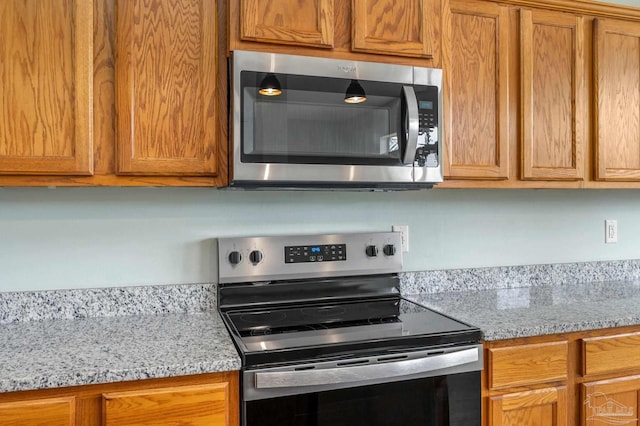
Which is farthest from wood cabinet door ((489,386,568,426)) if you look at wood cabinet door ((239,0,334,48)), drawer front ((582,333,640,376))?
wood cabinet door ((239,0,334,48))

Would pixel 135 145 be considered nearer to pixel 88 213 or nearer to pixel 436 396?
pixel 88 213

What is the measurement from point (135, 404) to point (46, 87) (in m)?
0.93

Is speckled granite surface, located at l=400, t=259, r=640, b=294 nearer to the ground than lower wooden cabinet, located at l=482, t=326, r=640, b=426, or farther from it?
farther from it

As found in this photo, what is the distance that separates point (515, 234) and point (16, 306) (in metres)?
2.05

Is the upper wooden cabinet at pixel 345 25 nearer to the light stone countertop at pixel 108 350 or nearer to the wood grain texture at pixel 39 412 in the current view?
the light stone countertop at pixel 108 350

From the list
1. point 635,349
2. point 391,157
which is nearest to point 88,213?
Answer: point 391,157

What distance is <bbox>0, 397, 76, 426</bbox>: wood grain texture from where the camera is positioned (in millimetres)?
1149

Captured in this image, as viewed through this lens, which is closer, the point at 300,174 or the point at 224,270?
the point at 300,174

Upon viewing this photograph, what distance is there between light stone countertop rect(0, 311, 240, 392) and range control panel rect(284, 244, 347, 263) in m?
0.38

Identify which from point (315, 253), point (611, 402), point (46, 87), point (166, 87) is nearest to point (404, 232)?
point (315, 253)

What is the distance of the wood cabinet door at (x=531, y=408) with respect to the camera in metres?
1.53

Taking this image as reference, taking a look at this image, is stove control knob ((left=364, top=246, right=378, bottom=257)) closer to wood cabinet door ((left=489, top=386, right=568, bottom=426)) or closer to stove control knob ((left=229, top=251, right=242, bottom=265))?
stove control knob ((left=229, top=251, right=242, bottom=265))

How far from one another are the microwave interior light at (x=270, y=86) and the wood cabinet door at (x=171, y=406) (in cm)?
88

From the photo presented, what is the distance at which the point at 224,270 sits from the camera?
1838 mm
